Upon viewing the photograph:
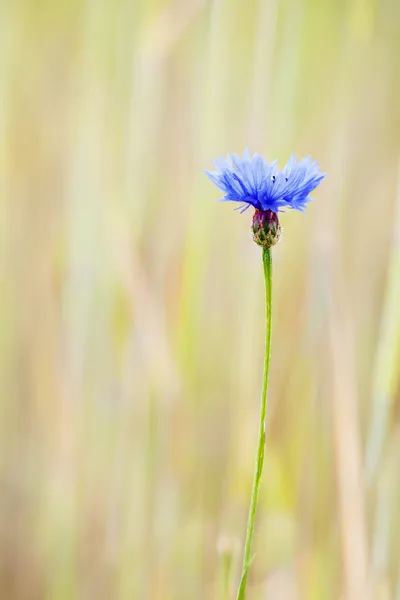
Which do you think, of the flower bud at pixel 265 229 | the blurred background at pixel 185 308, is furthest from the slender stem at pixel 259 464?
the blurred background at pixel 185 308

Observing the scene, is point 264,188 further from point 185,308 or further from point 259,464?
point 185,308

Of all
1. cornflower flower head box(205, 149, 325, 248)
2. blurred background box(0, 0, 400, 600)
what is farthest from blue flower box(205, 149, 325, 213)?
blurred background box(0, 0, 400, 600)

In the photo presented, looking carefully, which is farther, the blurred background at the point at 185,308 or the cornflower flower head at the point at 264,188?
the blurred background at the point at 185,308

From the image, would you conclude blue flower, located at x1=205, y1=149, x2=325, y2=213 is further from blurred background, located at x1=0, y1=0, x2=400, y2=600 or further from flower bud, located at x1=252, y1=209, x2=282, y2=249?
blurred background, located at x1=0, y1=0, x2=400, y2=600

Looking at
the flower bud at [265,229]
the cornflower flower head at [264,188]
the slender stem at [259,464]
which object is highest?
the cornflower flower head at [264,188]

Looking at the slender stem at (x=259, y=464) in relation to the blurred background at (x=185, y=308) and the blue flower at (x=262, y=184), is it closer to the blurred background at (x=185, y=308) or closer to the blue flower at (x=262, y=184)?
the blue flower at (x=262, y=184)

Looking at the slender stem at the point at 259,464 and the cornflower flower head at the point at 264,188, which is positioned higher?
the cornflower flower head at the point at 264,188

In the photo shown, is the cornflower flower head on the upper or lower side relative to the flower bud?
upper

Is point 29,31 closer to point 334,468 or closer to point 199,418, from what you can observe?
point 199,418
